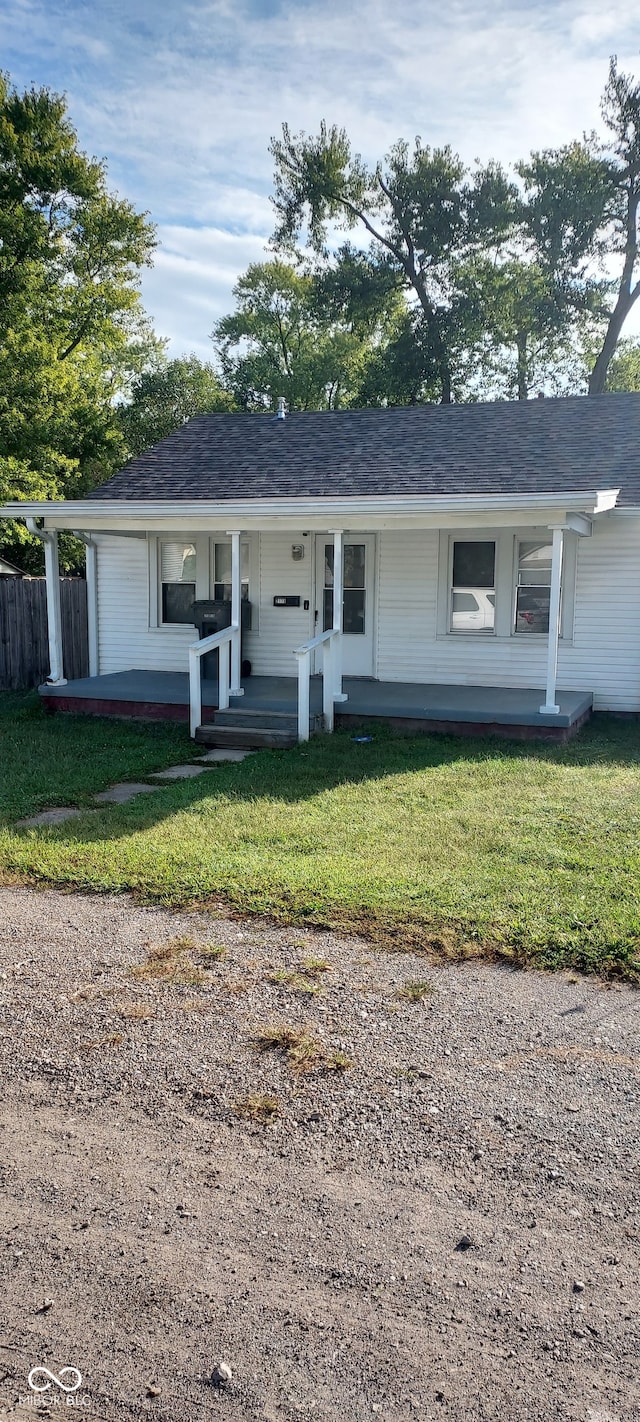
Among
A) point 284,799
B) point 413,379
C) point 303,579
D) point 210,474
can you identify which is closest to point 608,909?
point 284,799

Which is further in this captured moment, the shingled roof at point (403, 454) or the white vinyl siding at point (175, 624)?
the white vinyl siding at point (175, 624)

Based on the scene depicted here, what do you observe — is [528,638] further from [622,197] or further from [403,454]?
[622,197]

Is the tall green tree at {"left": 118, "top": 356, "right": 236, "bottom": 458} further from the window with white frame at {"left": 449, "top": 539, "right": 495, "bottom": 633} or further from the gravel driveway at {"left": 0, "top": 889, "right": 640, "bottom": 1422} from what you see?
the gravel driveway at {"left": 0, "top": 889, "right": 640, "bottom": 1422}

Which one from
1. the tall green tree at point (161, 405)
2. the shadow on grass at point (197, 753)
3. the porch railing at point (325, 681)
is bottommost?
the shadow on grass at point (197, 753)

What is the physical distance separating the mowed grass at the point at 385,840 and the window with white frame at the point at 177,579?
4249mm

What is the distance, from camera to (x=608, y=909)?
503 cm

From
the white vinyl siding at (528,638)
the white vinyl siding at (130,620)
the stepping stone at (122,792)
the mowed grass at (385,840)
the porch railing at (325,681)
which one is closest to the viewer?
the mowed grass at (385,840)

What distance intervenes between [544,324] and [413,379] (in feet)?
13.5

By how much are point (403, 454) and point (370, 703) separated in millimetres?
4412

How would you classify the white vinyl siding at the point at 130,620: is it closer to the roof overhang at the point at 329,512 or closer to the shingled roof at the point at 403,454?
the shingled roof at the point at 403,454

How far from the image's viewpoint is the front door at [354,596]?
12547 mm

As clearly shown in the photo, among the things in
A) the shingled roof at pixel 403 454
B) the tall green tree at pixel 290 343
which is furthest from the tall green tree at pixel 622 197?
the shingled roof at pixel 403 454

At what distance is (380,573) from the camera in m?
12.5

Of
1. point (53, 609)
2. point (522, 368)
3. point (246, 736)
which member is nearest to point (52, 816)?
point (246, 736)
